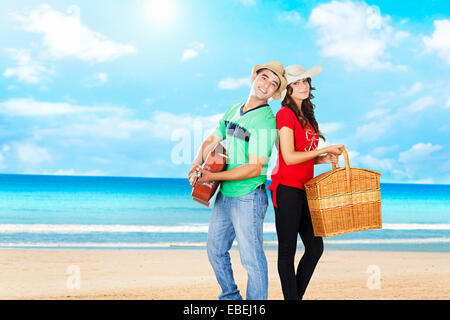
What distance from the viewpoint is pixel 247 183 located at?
283 cm

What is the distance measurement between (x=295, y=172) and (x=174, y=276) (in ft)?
10.4

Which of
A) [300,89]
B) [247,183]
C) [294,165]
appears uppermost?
[300,89]

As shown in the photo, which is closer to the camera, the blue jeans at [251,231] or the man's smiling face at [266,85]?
the blue jeans at [251,231]

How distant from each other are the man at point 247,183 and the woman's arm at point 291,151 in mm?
63

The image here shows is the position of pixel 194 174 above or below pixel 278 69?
below

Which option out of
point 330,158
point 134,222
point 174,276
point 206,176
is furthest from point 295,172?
point 134,222

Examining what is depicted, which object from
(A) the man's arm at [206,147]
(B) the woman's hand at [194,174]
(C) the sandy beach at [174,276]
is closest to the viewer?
(B) the woman's hand at [194,174]

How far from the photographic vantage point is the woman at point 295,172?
9.27ft

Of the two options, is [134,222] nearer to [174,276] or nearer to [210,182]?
[174,276]

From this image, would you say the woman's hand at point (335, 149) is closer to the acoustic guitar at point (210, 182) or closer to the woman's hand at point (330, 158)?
the woman's hand at point (330, 158)

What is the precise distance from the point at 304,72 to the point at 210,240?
119 cm

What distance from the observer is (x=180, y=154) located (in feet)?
10.6

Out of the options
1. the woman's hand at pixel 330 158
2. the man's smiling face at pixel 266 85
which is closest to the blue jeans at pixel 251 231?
the woman's hand at pixel 330 158
